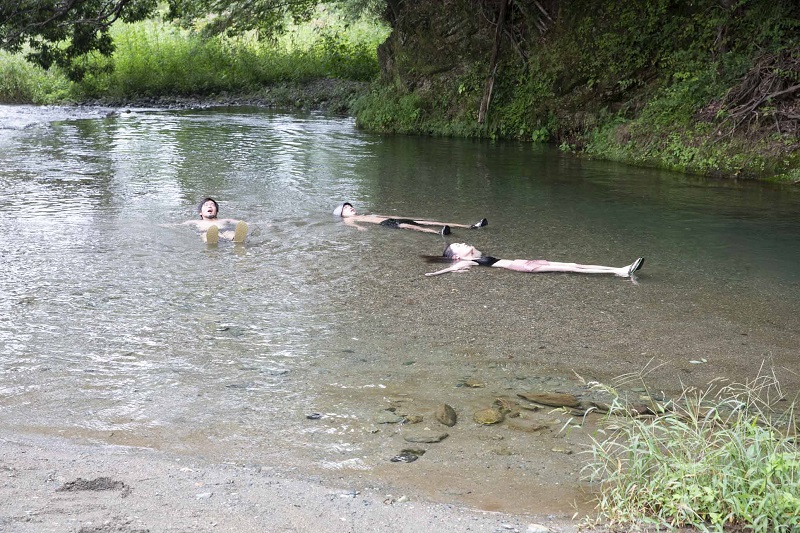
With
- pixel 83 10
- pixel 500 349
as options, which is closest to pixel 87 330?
pixel 500 349

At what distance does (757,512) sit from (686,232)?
6.90m

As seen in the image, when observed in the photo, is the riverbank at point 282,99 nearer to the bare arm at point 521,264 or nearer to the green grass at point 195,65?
the green grass at point 195,65

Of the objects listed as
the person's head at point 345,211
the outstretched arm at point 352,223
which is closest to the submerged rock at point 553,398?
the outstretched arm at point 352,223

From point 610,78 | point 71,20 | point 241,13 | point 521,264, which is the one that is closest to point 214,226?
point 521,264

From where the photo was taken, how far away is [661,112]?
15.2m

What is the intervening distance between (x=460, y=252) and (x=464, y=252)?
43 millimetres

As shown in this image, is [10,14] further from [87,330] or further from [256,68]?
[87,330]

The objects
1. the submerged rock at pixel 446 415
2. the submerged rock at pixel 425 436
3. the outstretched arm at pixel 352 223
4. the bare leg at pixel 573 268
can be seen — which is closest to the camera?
the submerged rock at pixel 425 436

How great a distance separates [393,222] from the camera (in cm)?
936

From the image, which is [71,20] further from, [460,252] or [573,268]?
[573,268]

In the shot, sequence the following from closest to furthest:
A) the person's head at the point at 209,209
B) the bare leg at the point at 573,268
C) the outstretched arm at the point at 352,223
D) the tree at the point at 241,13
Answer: the bare leg at the point at 573,268, the person's head at the point at 209,209, the outstretched arm at the point at 352,223, the tree at the point at 241,13

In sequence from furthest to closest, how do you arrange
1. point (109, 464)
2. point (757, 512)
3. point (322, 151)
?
point (322, 151), point (109, 464), point (757, 512)

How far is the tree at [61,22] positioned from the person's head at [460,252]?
577 inches

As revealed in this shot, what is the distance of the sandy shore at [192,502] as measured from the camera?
10.2 feet
